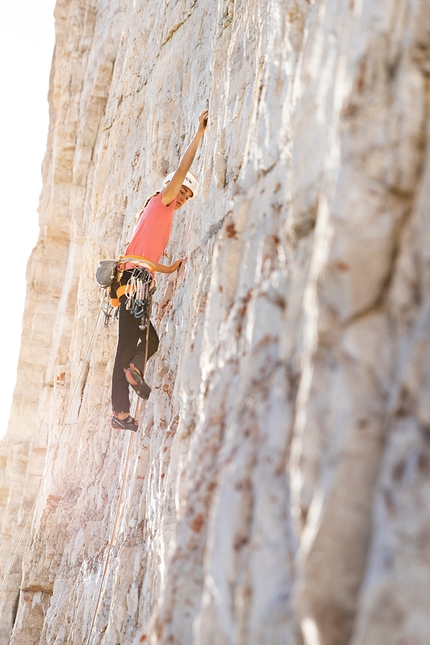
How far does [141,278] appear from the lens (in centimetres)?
594

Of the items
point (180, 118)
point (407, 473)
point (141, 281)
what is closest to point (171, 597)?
point (407, 473)

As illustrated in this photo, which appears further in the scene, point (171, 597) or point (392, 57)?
point (171, 597)

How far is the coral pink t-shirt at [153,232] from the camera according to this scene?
602 cm

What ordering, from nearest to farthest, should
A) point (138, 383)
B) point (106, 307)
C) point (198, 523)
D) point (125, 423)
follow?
point (198, 523) → point (138, 383) → point (125, 423) → point (106, 307)

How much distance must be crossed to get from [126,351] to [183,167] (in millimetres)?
1654

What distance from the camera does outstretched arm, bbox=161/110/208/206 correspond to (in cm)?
557

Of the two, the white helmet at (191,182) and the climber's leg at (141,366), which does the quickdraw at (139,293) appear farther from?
the white helmet at (191,182)

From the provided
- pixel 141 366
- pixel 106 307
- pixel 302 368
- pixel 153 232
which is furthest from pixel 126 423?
pixel 302 368

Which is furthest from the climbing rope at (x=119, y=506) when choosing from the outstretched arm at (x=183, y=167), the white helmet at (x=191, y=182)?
the white helmet at (x=191, y=182)

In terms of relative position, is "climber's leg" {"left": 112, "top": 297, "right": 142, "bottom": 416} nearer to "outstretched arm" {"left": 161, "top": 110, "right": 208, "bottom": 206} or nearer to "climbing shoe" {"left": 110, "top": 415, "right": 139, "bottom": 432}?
"climbing shoe" {"left": 110, "top": 415, "right": 139, "bottom": 432}

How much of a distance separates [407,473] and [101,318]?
23.7ft

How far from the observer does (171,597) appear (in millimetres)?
2711

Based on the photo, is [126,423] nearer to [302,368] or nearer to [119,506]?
[119,506]

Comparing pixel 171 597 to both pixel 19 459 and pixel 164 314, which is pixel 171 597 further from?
pixel 19 459
